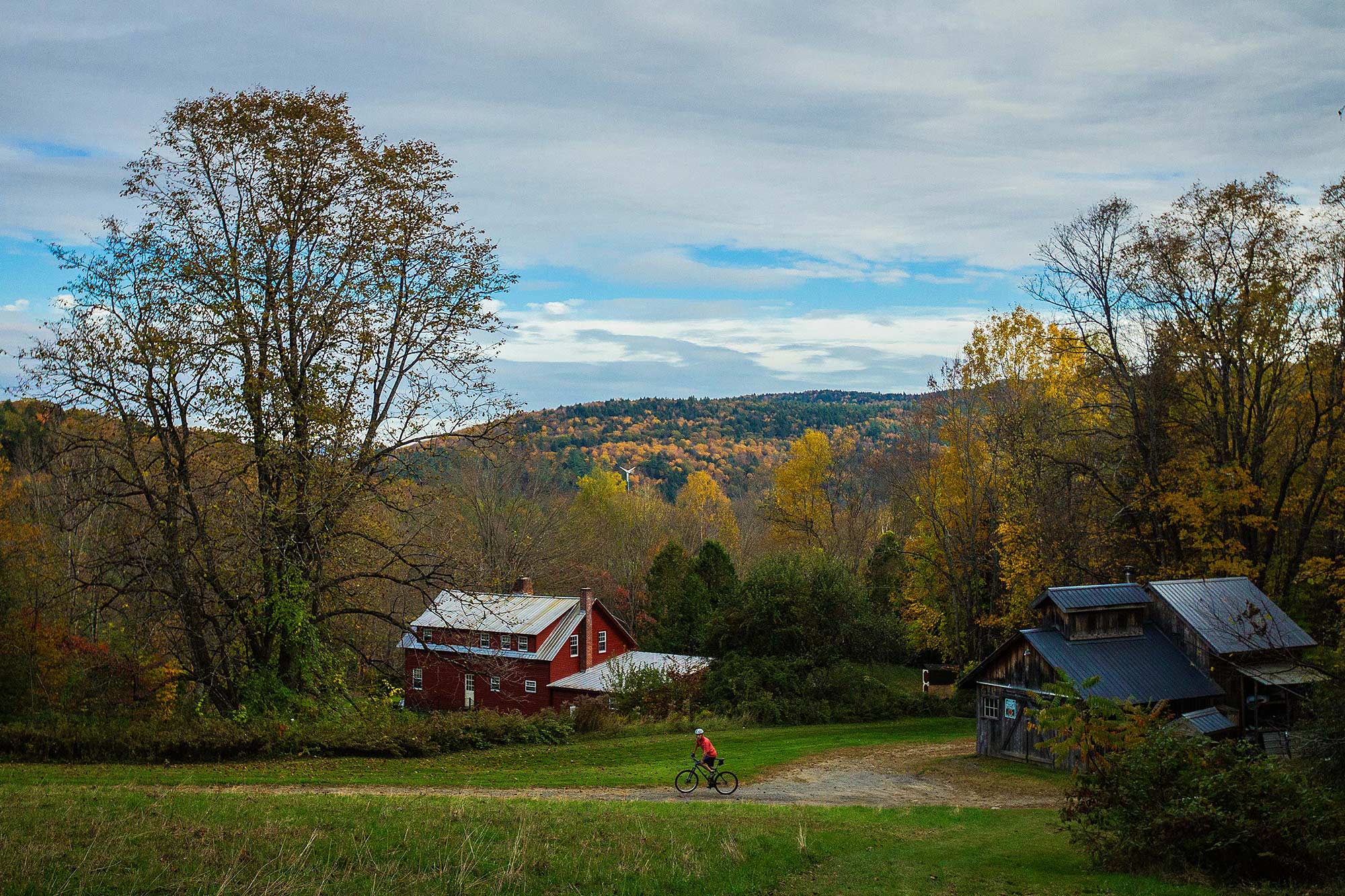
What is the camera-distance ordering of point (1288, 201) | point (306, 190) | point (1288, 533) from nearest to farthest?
point (306, 190) → point (1288, 201) → point (1288, 533)

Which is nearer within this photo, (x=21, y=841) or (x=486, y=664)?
(x=21, y=841)

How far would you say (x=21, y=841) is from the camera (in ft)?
28.7

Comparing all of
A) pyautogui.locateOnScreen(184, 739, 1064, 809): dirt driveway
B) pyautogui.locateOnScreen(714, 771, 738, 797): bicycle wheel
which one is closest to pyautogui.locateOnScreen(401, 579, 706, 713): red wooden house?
pyautogui.locateOnScreen(184, 739, 1064, 809): dirt driveway

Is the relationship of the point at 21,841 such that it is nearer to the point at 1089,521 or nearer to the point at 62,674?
the point at 62,674

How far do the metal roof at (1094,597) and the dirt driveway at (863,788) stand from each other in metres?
5.23

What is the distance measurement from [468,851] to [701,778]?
12.5 m

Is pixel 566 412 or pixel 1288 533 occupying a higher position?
pixel 566 412

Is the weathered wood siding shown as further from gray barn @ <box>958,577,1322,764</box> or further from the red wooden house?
the red wooden house

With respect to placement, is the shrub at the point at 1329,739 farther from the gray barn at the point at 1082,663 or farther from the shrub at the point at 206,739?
the shrub at the point at 206,739

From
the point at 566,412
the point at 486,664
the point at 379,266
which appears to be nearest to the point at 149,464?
the point at 379,266

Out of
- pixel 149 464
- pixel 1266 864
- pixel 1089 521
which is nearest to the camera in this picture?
pixel 1266 864

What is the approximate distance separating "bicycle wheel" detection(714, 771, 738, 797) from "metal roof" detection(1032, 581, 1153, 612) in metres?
11.8

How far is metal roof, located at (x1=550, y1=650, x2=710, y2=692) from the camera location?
128 feet

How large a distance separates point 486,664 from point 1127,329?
26.8 m
